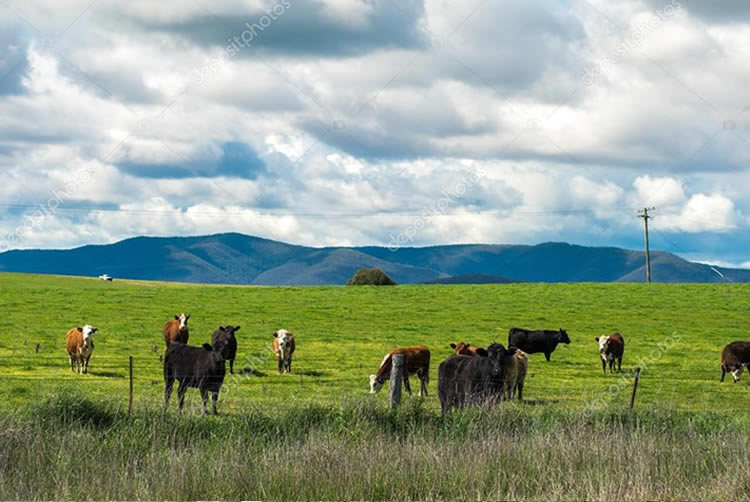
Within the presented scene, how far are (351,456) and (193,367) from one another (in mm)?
10277

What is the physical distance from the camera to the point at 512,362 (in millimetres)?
22391

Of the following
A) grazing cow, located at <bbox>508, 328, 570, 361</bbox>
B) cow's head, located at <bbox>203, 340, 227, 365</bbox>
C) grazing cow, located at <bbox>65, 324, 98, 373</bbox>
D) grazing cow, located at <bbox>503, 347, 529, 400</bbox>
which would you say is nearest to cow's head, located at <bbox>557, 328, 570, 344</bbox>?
grazing cow, located at <bbox>508, 328, 570, 361</bbox>

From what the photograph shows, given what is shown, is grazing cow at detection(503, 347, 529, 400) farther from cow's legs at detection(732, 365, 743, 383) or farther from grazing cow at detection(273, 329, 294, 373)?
cow's legs at detection(732, 365, 743, 383)

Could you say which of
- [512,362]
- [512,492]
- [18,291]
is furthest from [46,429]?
[18,291]

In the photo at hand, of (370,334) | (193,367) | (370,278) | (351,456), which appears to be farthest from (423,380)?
(370,278)

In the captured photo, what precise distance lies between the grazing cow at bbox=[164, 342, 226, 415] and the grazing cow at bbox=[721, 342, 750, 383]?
686 inches

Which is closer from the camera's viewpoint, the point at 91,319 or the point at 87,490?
the point at 87,490

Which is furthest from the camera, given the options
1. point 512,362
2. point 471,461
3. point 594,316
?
point 594,316

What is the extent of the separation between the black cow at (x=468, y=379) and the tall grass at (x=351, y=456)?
3.65m

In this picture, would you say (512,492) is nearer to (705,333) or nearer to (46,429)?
(46,429)

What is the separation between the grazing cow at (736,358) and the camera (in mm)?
29828

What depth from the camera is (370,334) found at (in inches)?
1660

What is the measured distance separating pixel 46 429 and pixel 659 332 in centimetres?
3767

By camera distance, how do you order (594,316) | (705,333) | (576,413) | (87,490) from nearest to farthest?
(87,490) → (576,413) → (705,333) → (594,316)
